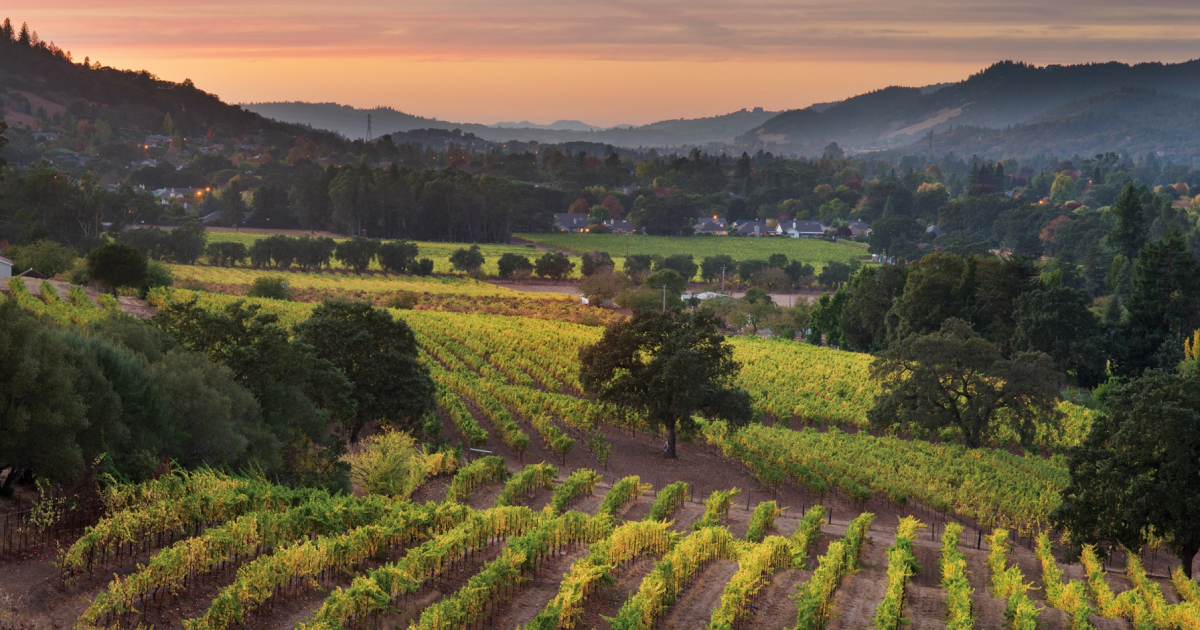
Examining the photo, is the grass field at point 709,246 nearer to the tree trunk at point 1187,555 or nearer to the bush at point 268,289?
the bush at point 268,289

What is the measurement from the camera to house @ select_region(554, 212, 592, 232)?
17425 centimetres

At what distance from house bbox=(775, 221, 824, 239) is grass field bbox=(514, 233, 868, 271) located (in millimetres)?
5964

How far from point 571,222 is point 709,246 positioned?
98.3 ft

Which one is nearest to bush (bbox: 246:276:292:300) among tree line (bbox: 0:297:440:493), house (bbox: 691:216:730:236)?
tree line (bbox: 0:297:440:493)

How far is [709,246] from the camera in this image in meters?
155

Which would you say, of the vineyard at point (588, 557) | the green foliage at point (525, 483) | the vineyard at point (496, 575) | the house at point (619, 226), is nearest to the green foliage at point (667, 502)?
the vineyard at point (588, 557)

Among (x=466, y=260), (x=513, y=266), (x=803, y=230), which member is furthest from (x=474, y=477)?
(x=803, y=230)

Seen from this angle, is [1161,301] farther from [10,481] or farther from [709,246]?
[709,246]

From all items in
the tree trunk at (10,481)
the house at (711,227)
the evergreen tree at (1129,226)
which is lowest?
the tree trunk at (10,481)

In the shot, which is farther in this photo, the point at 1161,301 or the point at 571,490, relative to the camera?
the point at 1161,301

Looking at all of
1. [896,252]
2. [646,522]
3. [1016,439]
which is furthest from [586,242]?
[646,522]

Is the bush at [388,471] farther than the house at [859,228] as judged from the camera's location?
No

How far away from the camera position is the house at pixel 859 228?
602 feet

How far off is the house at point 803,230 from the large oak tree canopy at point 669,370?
140537 millimetres
